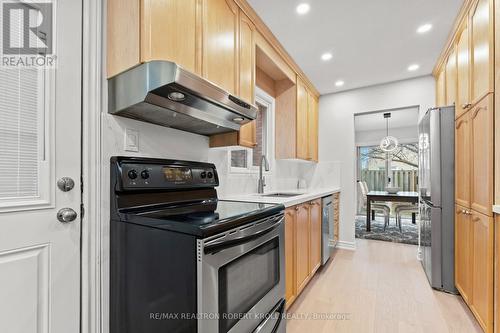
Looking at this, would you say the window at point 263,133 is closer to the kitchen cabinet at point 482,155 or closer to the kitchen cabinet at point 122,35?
the kitchen cabinet at point 122,35

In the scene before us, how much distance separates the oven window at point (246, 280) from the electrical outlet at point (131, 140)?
78 cm

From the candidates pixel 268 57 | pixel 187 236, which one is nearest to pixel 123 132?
pixel 187 236

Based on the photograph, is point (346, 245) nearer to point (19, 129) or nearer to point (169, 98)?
point (169, 98)

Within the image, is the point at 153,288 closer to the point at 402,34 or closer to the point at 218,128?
the point at 218,128

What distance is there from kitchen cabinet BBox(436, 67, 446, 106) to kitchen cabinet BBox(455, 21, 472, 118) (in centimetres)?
55

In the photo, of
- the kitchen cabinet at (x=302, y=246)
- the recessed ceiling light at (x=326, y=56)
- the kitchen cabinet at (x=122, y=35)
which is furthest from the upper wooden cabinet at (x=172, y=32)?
the recessed ceiling light at (x=326, y=56)

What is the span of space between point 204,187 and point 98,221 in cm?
64

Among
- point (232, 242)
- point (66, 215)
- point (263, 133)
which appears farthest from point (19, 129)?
point (263, 133)

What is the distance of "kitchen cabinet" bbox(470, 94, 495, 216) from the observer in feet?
5.08

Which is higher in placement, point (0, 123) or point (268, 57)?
point (268, 57)

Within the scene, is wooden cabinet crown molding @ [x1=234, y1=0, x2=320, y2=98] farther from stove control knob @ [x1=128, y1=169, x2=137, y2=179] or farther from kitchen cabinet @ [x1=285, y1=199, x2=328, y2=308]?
kitchen cabinet @ [x1=285, y1=199, x2=328, y2=308]

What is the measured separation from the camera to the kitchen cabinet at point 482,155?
5.08 feet

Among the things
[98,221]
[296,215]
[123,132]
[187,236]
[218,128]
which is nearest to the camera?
[187,236]

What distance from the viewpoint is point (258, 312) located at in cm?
121
